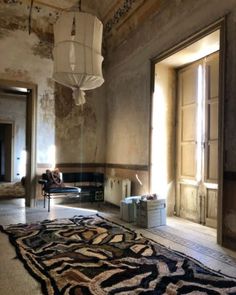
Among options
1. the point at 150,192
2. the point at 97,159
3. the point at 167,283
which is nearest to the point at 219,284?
the point at 167,283

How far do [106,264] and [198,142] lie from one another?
2840 mm

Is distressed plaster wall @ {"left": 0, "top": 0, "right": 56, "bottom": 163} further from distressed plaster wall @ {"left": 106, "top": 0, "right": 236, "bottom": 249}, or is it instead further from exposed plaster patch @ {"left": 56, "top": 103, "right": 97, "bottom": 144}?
distressed plaster wall @ {"left": 106, "top": 0, "right": 236, "bottom": 249}

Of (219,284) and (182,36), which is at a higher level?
(182,36)

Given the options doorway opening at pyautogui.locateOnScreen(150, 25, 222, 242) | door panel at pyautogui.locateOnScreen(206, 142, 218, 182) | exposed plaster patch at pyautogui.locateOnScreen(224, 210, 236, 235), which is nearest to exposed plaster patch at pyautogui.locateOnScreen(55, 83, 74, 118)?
doorway opening at pyautogui.locateOnScreen(150, 25, 222, 242)

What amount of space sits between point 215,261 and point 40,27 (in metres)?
5.80

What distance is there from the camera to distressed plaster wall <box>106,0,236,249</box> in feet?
12.2

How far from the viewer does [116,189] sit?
20.1 feet

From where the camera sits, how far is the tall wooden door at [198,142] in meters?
4.66

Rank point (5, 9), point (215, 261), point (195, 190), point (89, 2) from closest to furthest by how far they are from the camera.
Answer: point (215, 261), point (195, 190), point (5, 9), point (89, 2)

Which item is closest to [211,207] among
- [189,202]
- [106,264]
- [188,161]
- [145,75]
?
[189,202]

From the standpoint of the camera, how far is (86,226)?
445 cm

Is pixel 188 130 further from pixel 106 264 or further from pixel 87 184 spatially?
pixel 106 264

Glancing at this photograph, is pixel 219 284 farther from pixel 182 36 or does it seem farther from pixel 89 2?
pixel 89 2

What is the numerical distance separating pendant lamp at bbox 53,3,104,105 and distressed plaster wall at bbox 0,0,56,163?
2.97 m
